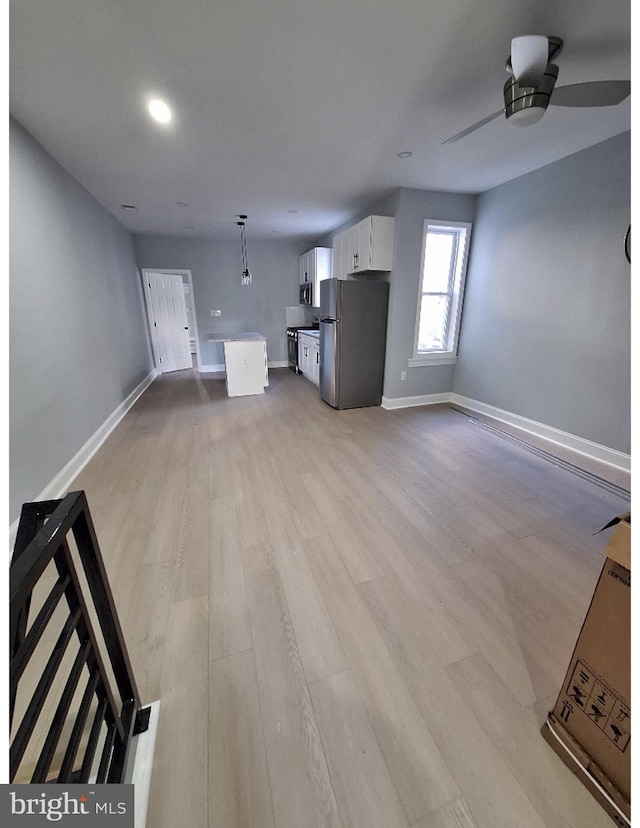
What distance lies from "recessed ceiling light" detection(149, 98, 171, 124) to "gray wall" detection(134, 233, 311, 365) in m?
4.01

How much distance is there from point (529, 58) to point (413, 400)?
3271 mm

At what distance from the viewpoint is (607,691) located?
834mm

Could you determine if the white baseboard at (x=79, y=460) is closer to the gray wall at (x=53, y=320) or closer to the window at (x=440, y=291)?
the gray wall at (x=53, y=320)

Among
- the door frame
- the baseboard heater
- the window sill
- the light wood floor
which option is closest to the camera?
the light wood floor

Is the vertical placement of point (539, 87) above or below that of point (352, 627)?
above

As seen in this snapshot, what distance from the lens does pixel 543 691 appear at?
45.2 inches

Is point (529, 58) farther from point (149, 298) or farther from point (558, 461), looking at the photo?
point (149, 298)

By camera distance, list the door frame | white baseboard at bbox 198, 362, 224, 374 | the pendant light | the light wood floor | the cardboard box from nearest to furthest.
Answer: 1. the cardboard box
2. the light wood floor
3. the pendant light
4. the door frame
5. white baseboard at bbox 198, 362, 224, 374

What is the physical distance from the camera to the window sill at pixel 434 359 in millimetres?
4227

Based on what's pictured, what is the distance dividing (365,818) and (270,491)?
1692 mm

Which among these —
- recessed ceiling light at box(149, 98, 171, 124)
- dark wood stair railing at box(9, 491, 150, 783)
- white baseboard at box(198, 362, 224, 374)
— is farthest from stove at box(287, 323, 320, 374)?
dark wood stair railing at box(9, 491, 150, 783)

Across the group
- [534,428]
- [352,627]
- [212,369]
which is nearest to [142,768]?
[352,627]

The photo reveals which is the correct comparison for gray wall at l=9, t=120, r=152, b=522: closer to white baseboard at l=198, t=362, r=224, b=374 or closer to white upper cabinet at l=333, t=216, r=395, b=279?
white baseboard at l=198, t=362, r=224, b=374

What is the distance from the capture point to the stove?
6375 mm
